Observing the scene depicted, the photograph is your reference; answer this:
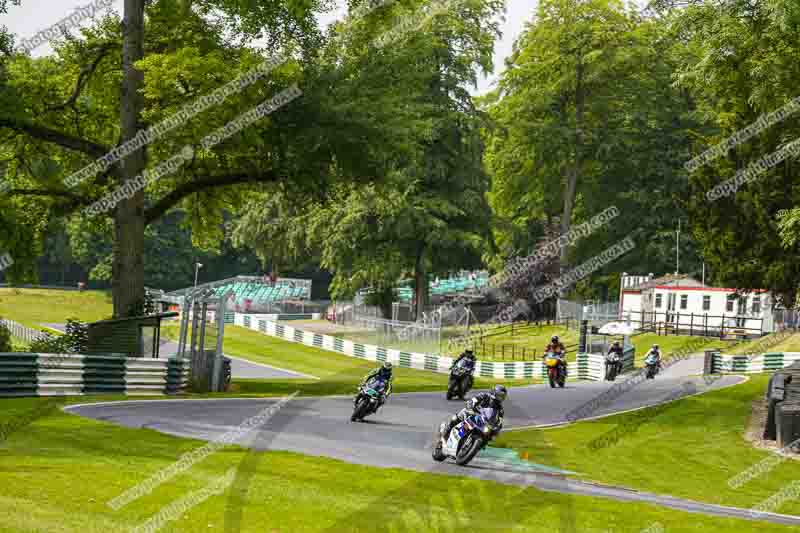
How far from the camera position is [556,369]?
35375mm

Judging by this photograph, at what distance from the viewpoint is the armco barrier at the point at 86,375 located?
2108cm

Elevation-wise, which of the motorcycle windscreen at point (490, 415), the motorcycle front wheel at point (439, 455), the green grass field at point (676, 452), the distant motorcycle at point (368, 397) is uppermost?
the motorcycle windscreen at point (490, 415)

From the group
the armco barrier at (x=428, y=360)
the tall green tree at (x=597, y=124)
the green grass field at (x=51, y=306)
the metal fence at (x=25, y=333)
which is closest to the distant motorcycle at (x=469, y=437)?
the armco barrier at (x=428, y=360)

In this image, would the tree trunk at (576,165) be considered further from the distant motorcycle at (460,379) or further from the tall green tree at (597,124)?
the distant motorcycle at (460,379)

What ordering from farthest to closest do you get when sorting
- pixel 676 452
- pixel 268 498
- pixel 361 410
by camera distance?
1. pixel 676 452
2. pixel 361 410
3. pixel 268 498

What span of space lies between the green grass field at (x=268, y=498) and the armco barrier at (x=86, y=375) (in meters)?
6.07

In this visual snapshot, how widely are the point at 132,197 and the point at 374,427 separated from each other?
12818 mm

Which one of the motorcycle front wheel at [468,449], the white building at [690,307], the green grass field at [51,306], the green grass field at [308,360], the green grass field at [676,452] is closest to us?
the motorcycle front wheel at [468,449]

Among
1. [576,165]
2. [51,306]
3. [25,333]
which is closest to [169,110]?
[25,333]

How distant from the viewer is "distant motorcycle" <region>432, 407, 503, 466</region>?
Result: 15.5m

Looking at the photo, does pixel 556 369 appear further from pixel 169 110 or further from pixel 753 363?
pixel 169 110

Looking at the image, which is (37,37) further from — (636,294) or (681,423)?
(636,294)

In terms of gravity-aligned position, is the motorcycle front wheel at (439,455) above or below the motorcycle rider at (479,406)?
below

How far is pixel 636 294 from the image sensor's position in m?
62.0
